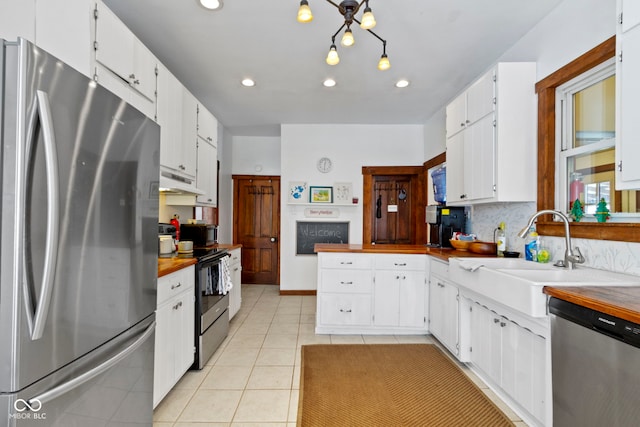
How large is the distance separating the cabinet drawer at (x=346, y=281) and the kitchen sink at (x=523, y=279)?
3.06 ft

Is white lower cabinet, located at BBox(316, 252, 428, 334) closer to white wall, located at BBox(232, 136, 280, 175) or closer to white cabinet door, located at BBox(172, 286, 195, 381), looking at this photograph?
white cabinet door, located at BBox(172, 286, 195, 381)

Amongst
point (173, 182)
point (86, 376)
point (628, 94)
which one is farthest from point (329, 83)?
point (86, 376)

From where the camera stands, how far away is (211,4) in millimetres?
2045

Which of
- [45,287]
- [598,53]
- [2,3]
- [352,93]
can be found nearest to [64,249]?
[45,287]

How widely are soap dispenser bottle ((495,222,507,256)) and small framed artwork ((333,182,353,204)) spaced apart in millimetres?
2371

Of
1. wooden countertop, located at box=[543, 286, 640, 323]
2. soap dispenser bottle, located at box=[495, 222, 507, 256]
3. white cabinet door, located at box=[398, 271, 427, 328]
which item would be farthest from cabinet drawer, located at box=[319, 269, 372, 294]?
wooden countertop, located at box=[543, 286, 640, 323]

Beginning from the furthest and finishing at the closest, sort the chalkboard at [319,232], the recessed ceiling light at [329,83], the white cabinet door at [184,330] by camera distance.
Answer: the chalkboard at [319,232] → the recessed ceiling light at [329,83] → the white cabinet door at [184,330]

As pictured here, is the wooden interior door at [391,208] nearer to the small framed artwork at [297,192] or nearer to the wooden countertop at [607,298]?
the small framed artwork at [297,192]

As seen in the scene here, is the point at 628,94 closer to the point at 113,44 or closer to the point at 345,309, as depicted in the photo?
the point at 345,309

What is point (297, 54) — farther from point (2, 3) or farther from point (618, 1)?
point (618, 1)

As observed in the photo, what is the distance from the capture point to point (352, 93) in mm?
3561

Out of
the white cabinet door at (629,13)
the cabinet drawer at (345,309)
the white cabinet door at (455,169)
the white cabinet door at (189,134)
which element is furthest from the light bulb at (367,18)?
the cabinet drawer at (345,309)

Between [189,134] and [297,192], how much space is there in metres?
2.14

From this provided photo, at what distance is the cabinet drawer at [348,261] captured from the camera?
300 centimetres
